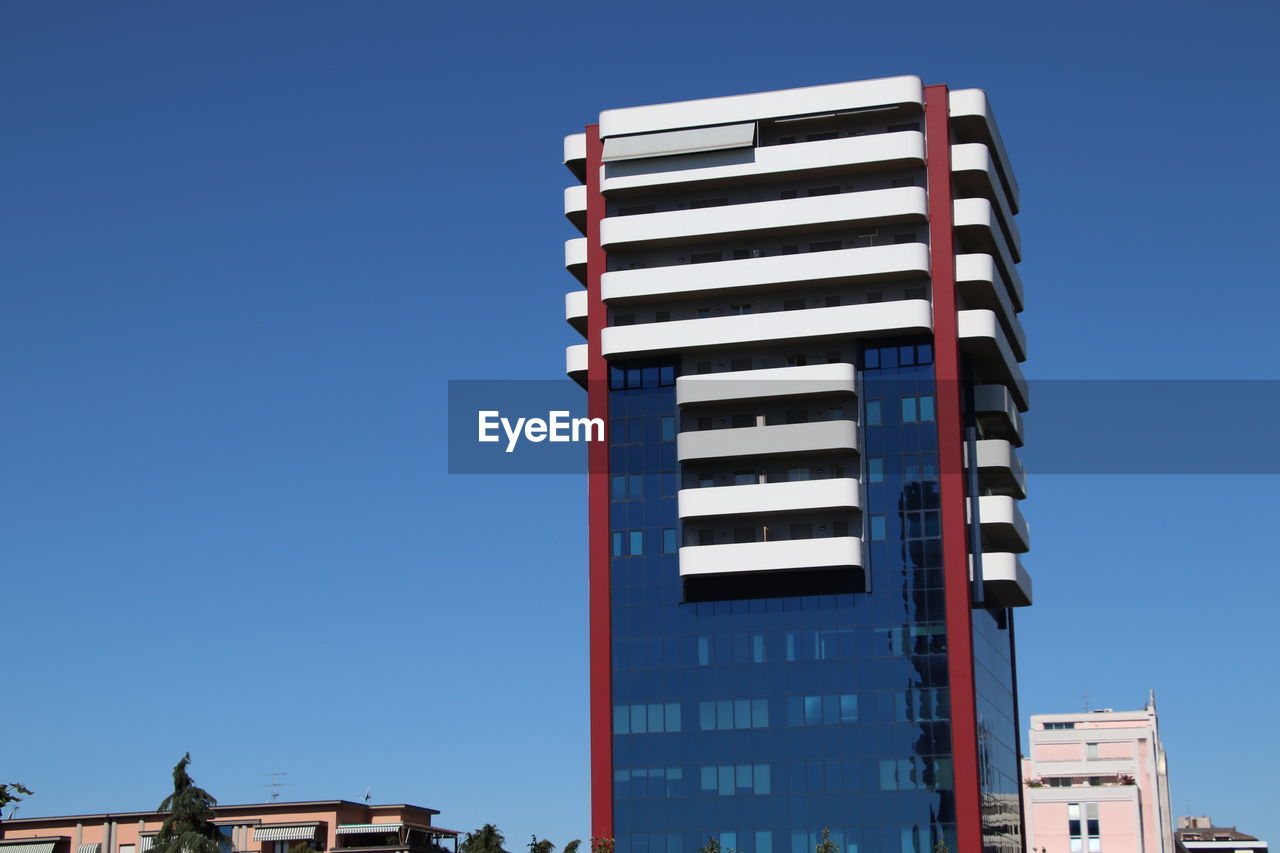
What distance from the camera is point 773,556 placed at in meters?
109

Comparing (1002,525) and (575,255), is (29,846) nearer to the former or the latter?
(575,255)

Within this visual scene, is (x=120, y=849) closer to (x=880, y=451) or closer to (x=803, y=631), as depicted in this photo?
(x=803, y=631)

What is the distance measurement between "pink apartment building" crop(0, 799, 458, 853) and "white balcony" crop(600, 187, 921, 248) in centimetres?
3658

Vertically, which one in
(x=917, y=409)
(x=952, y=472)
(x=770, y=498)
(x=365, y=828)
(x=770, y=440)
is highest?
(x=917, y=409)

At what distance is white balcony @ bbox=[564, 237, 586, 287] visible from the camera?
117688 mm

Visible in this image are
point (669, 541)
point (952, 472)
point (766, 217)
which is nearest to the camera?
point (952, 472)

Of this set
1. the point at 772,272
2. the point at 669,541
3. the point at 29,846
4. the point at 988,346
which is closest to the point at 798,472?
the point at 669,541

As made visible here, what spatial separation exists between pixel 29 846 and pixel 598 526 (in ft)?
125

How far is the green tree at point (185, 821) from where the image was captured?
80.8 metres

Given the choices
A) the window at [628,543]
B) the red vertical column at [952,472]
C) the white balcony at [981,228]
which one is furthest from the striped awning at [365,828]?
the white balcony at [981,228]

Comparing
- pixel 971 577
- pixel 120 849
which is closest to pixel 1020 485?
pixel 971 577

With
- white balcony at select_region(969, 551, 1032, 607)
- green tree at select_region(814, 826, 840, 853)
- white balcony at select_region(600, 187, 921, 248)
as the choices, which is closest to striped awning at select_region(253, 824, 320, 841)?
green tree at select_region(814, 826, 840, 853)

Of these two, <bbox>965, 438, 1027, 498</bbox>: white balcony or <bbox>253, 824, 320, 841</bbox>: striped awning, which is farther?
<bbox>965, 438, 1027, 498</bbox>: white balcony

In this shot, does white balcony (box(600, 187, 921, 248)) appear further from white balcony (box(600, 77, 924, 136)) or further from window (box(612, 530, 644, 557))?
window (box(612, 530, 644, 557))
